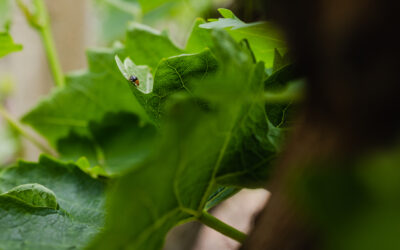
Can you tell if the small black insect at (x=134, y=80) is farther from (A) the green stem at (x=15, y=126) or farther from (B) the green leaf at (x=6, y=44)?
(A) the green stem at (x=15, y=126)

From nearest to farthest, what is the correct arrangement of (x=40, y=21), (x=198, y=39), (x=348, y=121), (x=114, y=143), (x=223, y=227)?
(x=348, y=121)
(x=223, y=227)
(x=198, y=39)
(x=114, y=143)
(x=40, y=21)

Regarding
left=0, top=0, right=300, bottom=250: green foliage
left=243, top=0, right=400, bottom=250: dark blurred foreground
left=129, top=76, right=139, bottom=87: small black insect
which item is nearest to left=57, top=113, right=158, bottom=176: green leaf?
left=0, top=0, right=300, bottom=250: green foliage

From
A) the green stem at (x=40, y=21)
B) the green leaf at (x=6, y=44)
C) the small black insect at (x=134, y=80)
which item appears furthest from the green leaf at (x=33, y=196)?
the green stem at (x=40, y=21)

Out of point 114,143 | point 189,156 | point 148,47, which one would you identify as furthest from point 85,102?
point 189,156

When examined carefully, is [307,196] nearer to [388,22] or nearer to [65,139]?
[388,22]

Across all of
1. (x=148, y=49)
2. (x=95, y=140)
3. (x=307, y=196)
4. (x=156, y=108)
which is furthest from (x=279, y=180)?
(x=95, y=140)

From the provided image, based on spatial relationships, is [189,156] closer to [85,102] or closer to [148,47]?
[148,47]
